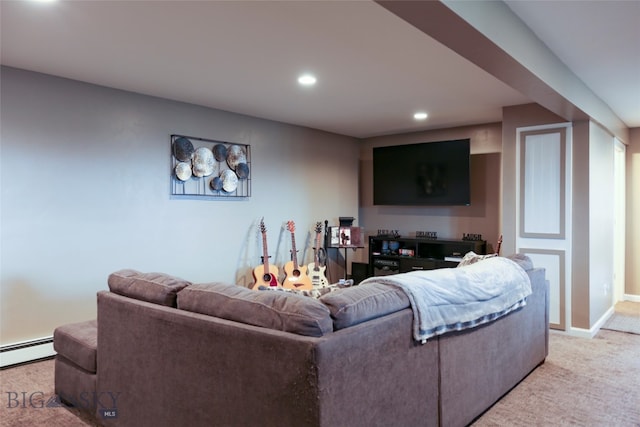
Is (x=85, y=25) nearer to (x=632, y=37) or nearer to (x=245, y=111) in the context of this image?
(x=245, y=111)

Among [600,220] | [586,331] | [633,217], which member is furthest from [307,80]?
[633,217]

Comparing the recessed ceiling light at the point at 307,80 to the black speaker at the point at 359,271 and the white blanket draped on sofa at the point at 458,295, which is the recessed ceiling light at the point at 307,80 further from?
the black speaker at the point at 359,271

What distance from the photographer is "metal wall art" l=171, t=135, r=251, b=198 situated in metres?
4.44

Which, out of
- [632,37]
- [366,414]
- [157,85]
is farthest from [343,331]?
[157,85]

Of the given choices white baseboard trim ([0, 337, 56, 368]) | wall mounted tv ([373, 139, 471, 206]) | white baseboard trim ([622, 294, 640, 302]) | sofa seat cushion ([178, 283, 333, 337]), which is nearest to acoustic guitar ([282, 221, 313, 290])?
wall mounted tv ([373, 139, 471, 206])

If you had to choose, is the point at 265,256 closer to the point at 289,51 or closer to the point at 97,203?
the point at 97,203

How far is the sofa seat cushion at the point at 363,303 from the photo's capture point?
1.76m

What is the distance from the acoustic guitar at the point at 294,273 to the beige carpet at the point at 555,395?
249cm

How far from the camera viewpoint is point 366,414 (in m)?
1.74

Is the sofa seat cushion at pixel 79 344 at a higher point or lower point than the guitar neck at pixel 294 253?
lower

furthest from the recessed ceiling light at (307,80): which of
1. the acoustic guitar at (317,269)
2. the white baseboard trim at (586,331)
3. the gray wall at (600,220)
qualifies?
the white baseboard trim at (586,331)

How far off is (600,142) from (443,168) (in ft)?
5.67

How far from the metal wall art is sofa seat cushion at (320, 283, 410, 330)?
9.59 feet

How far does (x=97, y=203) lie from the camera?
3887 mm
